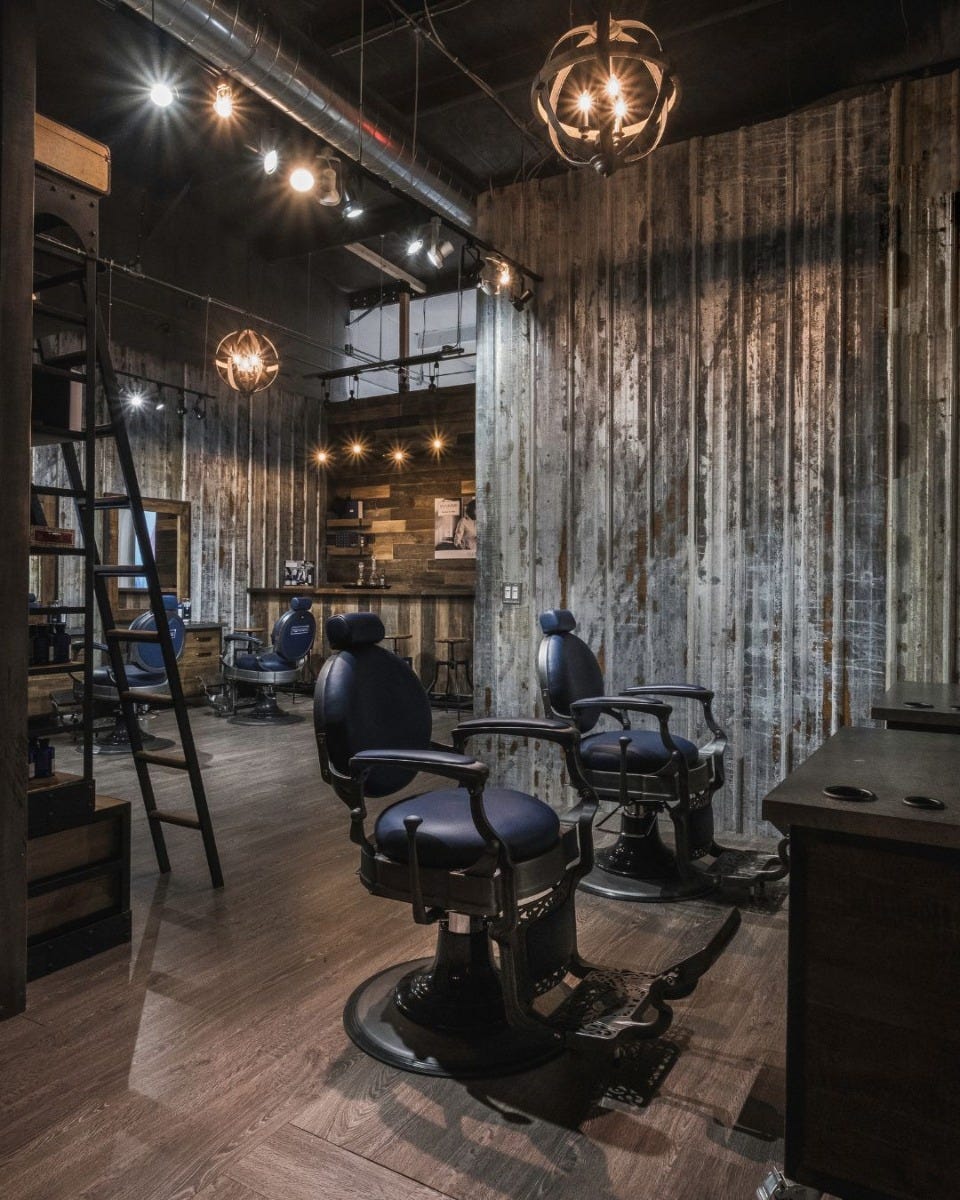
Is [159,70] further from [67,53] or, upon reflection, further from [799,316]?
[799,316]

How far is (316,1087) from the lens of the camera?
6.05 ft

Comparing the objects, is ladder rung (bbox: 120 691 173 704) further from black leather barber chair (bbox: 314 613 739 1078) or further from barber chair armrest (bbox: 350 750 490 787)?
barber chair armrest (bbox: 350 750 490 787)

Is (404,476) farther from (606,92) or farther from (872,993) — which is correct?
(872,993)

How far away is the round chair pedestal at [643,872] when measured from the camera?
3.03 meters

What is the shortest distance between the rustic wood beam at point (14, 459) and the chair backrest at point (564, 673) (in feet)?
6.20

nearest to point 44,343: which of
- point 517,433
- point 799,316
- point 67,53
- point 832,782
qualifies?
point 67,53

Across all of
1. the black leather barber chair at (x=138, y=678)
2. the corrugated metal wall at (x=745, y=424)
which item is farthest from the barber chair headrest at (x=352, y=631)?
the black leather barber chair at (x=138, y=678)

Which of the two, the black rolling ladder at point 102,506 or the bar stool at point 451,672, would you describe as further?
the bar stool at point 451,672

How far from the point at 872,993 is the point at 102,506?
270 cm

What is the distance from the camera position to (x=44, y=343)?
7.57 metres

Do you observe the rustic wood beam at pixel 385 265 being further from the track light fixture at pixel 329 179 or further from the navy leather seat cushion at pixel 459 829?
the navy leather seat cushion at pixel 459 829

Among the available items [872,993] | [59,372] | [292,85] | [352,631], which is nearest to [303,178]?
[292,85]

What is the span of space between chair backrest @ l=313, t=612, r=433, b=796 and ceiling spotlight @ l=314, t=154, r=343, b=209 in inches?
120

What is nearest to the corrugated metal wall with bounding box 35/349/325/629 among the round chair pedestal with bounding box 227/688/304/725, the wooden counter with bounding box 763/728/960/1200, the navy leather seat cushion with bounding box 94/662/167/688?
the round chair pedestal with bounding box 227/688/304/725
